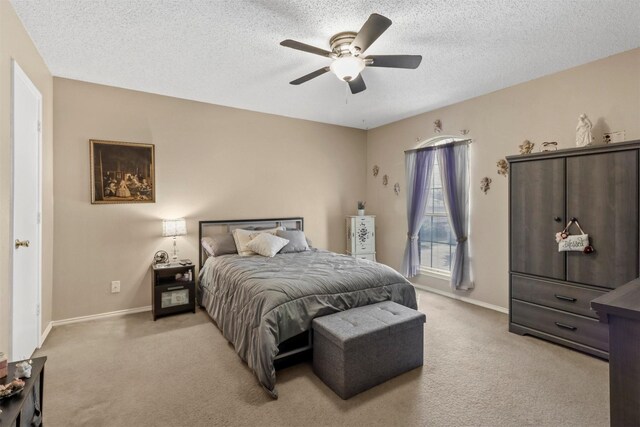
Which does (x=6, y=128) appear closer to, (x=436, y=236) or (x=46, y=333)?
(x=46, y=333)

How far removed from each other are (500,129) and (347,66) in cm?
248

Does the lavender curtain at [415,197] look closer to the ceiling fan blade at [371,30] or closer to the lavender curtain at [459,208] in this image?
the lavender curtain at [459,208]

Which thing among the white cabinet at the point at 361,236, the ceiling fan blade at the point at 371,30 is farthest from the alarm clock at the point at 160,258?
the ceiling fan blade at the point at 371,30

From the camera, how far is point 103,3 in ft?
7.20

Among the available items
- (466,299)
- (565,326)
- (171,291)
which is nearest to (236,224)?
(171,291)

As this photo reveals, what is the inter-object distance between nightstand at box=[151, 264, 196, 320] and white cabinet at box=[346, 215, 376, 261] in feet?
8.79

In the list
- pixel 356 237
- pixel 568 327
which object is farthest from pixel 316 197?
pixel 568 327

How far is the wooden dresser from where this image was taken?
2.55 m

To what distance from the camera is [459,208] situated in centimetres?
427

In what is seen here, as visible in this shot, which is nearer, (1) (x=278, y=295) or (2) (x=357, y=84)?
(1) (x=278, y=295)

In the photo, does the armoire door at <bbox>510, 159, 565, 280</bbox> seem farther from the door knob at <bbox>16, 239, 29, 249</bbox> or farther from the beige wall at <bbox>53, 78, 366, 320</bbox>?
the door knob at <bbox>16, 239, 29, 249</bbox>

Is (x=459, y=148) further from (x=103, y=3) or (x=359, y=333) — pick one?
(x=103, y=3)

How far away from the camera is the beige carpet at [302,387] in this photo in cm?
197

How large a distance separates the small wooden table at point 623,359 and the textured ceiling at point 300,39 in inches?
82.2
